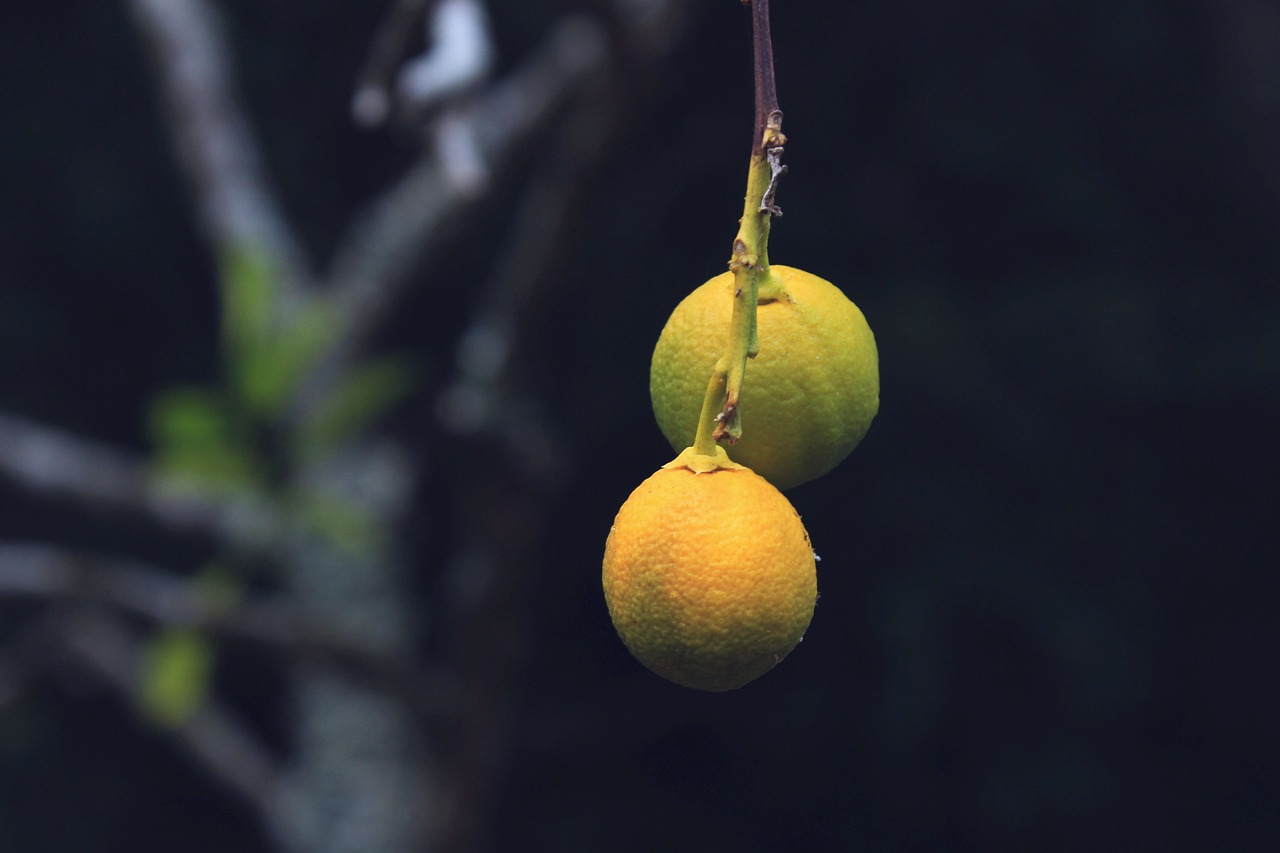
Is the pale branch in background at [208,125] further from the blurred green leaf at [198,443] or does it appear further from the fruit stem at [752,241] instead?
the fruit stem at [752,241]

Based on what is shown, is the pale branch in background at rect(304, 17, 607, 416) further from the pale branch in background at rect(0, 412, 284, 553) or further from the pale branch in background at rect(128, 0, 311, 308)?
the pale branch in background at rect(0, 412, 284, 553)

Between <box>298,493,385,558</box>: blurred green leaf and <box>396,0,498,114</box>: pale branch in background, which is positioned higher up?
<box>298,493,385,558</box>: blurred green leaf

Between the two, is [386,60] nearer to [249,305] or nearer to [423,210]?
[249,305]

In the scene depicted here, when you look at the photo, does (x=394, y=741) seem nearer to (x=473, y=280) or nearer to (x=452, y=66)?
(x=473, y=280)

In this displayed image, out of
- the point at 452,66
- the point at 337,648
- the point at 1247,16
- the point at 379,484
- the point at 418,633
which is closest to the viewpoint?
the point at 452,66

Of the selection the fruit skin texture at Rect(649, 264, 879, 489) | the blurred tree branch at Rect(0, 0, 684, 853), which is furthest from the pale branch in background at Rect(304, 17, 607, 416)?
the fruit skin texture at Rect(649, 264, 879, 489)

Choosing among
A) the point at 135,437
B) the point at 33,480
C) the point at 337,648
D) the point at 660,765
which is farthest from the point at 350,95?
the point at 660,765
